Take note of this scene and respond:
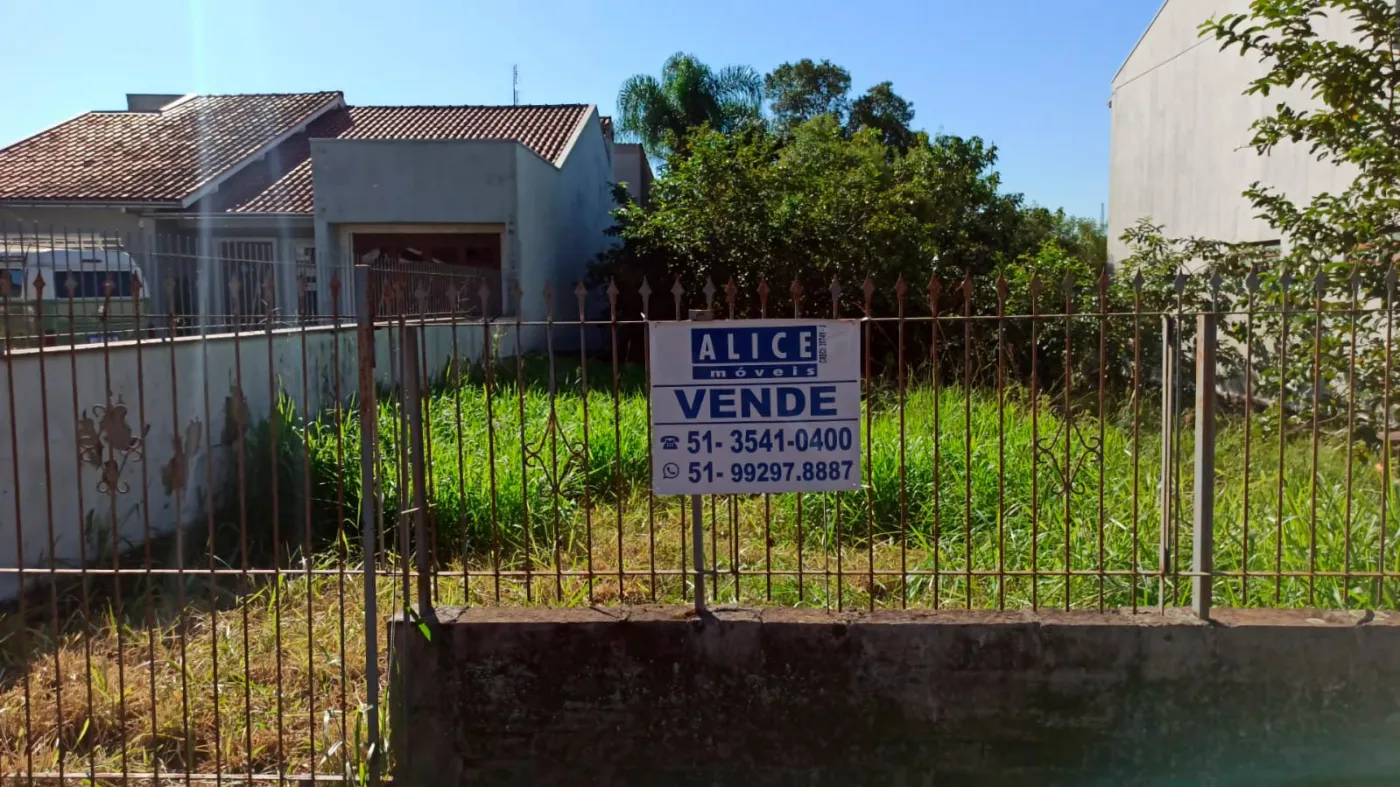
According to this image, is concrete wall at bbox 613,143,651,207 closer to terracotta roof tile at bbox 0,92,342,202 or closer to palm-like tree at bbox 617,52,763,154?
palm-like tree at bbox 617,52,763,154

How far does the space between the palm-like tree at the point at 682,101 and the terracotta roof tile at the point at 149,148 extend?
24.4ft

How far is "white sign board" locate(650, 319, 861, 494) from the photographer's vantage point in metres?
3.67

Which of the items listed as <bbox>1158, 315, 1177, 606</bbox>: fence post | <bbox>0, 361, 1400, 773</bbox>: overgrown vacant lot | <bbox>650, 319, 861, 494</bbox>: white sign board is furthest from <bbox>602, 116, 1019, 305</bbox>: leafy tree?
<bbox>650, 319, 861, 494</bbox>: white sign board

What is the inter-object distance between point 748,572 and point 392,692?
4.31 ft

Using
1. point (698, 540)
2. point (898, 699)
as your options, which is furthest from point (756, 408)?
point (898, 699)

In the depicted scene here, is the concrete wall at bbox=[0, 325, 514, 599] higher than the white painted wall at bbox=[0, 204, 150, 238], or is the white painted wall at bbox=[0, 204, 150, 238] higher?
the white painted wall at bbox=[0, 204, 150, 238]

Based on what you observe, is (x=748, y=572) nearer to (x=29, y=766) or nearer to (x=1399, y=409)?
(x=29, y=766)

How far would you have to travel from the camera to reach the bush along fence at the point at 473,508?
Answer: 368 cm

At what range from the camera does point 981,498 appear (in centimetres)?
567

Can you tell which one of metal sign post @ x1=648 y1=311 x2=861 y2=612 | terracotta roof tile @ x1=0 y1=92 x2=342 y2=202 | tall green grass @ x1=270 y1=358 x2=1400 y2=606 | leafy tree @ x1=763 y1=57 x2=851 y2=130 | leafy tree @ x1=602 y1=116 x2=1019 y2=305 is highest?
leafy tree @ x1=763 y1=57 x2=851 y2=130

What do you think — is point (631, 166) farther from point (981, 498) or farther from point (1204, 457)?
point (1204, 457)

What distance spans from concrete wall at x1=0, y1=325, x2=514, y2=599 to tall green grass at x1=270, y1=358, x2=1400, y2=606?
0.52 m

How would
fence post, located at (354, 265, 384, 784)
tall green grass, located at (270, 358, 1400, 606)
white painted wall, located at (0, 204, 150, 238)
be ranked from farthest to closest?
white painted wall, located at (0, 204, 150, 238)
tall green grass, located at (270, 358, 1400, 606)
fence post, located at (354, 265, 384, 784)

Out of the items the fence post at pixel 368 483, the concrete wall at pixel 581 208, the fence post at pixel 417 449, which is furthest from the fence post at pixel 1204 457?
the concrete wall at pixel 581 208
